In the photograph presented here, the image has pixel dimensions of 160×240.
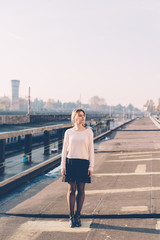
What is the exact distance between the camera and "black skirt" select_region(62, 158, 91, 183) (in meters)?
4.52

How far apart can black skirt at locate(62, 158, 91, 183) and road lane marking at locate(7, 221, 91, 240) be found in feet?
2.59

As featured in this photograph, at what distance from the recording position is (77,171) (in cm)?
452

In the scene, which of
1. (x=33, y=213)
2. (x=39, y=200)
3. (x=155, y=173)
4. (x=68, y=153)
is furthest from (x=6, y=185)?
(x=155, y=173)

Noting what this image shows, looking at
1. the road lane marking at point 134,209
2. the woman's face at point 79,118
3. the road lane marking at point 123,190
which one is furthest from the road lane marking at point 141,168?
the woman's face at point 79,118

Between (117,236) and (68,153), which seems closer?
(117,236)

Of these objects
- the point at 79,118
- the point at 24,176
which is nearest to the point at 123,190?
the point at 79,118

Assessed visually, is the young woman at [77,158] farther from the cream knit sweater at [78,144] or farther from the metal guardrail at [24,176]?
the metal guardrail at [24,176]

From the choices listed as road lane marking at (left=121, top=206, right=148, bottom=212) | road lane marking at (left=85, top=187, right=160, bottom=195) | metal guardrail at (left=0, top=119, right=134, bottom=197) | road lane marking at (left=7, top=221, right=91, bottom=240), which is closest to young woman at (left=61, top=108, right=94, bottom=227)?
road lane marking at (left=7, top=221, right=91, bottom=240)

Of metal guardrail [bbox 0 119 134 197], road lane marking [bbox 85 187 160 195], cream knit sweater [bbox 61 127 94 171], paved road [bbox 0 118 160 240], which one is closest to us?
paved road [bbox 0 118 160 240]

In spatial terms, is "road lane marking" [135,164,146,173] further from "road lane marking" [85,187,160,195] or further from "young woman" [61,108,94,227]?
"young woman" [61,108,94,227]

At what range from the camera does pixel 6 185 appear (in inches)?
295

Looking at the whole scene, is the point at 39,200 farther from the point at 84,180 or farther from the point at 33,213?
the point at 84,180

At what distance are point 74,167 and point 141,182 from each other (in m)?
2.93

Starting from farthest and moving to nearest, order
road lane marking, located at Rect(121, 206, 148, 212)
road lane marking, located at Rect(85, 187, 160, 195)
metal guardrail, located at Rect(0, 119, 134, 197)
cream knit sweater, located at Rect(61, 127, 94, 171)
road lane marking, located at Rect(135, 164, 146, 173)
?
road lane marking, located at Rect(135, 164, 146, 173) → metal guardrail, located at Rect(0, 119, 134, 197) → road lane marking, located at Rect(85, 187, 160, 195) → road lane marking, located at Rect(121, 206, 148, 212) → cream knit sweater, located at Rect(61, 127, 94, 171)
